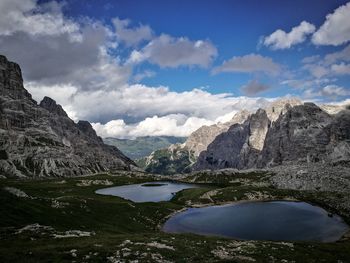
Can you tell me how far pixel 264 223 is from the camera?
112375mm

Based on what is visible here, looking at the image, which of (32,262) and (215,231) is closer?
(32,262)

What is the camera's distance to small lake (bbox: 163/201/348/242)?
317ft

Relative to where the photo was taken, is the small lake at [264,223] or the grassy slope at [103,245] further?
the small lake at [264,223]

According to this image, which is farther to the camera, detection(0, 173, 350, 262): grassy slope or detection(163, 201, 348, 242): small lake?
detection(163, 201, 348, 242): small lake

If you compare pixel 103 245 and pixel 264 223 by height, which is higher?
pixel 103 245

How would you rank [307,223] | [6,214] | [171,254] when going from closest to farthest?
1. [171,254]
2. [6,214]
3. [307,223]

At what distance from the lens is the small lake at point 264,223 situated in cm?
9656

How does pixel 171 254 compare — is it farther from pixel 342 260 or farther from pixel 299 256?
pixel 342 260

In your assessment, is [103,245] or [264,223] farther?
[264,223]

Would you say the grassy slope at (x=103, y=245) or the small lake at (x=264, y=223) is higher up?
the grassy slope at (x=103, y=245)

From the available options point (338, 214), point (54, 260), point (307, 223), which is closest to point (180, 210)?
point (307, 223)

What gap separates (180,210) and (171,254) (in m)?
99.8

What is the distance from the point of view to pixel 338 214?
128625mm

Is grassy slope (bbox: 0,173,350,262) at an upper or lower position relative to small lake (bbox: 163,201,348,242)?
upper
